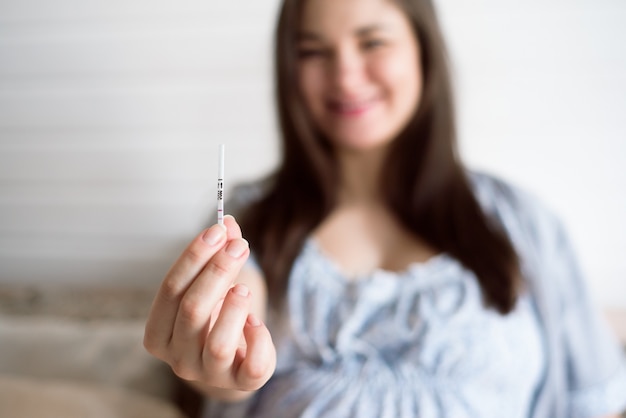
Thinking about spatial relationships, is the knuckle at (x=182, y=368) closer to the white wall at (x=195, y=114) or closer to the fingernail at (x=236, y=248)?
the fingernail at (x=236, y=248)

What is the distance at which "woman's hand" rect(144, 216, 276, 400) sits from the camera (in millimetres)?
340

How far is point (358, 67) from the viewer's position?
0.69m

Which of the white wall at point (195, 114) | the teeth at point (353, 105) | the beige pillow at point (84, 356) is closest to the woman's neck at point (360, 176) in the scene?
the teeth at point (353, 105)

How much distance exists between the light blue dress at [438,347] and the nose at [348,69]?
229mm

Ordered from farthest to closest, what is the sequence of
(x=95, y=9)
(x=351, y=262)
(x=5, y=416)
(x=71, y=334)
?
(x=95, y=9)
(x=71, y=334)
(x=351, y=262)
(x=5, y=416)

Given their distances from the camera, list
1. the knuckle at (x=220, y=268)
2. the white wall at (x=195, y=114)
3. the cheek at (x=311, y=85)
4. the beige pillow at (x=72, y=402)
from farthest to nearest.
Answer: the white wall at (x=195, y=114) < the cheek at (x=311, y=85) < the beige pillow at (x=72, y=402) < the knuckle at (x=220, y=268)

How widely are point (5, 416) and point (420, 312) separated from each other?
1.70ft

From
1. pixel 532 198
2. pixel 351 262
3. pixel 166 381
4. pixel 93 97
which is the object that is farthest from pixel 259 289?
pixel 93 97

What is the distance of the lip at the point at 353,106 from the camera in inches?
27.6

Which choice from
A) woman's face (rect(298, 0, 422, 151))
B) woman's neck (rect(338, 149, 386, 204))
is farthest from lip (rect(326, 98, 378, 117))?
woman's neck (rect(338, 149, 386, 204))

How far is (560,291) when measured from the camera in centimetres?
75

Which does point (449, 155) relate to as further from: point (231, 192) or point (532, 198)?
point (231, 192)

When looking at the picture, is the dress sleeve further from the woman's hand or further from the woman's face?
the woman's hand

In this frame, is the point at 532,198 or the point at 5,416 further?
the point at 532,198
